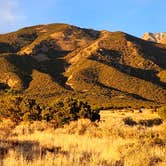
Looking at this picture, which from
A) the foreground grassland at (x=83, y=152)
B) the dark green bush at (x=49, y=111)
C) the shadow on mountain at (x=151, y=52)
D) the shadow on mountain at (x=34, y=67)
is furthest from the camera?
the shadow on mountain at (x=151, y=52)

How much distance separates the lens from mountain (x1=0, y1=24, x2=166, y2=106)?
113 m

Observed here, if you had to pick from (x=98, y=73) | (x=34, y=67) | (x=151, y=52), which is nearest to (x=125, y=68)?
(x=98, y=73)

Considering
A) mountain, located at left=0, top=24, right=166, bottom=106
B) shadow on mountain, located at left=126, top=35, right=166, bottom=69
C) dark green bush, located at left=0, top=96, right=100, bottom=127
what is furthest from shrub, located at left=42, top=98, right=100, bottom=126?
shadow on mountain, located at left=126, top=35, right=166, bottom=69

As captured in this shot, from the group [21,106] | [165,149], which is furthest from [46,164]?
[21,106]

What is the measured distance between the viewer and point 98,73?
12825 centimetres

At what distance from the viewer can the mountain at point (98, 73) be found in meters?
113

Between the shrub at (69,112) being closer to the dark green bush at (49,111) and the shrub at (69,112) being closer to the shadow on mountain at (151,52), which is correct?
the dark green bush at (49,111)

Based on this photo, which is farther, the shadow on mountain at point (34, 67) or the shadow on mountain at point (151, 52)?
the shadow on mountain at point (151, 52)

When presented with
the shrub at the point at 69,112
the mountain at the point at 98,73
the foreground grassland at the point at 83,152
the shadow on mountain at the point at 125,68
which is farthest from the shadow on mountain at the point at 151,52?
the foreground grassland at the point at 83,152

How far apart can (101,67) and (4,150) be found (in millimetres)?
118803

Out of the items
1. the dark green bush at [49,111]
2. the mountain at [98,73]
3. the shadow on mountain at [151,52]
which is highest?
the shadow on mountain at [151,52]

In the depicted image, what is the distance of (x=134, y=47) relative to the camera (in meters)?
160

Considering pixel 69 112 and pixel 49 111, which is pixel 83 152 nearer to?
pixel 69 112

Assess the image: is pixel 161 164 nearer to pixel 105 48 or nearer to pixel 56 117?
pixel 56 117
